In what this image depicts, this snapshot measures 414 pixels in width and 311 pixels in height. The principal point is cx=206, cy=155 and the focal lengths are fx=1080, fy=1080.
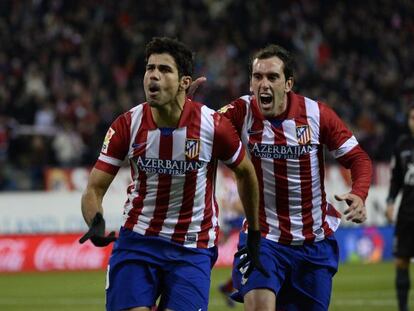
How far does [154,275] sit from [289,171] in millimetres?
1393

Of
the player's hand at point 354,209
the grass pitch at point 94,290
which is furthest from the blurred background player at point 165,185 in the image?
the grass pitch at point 94,290

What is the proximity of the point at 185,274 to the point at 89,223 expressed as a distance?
668 millimetres

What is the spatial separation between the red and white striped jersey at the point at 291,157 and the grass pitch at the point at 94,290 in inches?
213

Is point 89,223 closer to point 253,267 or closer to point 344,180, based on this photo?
point 253,267

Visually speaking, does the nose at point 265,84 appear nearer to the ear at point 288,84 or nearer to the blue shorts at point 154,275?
the ear at point 288,84

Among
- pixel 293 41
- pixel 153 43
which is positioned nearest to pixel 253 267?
pixel 153 43

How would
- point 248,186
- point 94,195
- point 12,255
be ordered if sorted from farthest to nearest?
point 12,255 < point 248,186 < point 94,195

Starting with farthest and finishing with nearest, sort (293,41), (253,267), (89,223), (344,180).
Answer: (293,41), (344,180), (253,267), (89,223)

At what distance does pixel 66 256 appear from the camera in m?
19.4

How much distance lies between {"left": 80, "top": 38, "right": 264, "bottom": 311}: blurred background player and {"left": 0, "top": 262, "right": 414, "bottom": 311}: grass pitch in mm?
6336

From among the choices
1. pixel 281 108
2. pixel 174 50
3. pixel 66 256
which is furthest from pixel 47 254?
pixel 174 50

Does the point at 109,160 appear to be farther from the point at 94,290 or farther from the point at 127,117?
the point at 94,290

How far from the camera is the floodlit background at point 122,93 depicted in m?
18.7

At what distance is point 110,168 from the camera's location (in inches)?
262
